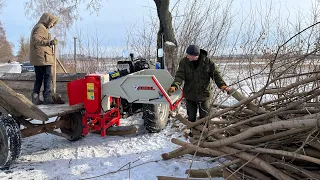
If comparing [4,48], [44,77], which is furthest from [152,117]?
[4,48]

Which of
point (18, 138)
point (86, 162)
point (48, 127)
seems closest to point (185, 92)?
point (86, 162)

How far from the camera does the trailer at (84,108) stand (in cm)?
396

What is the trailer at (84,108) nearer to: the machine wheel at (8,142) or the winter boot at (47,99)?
the machine wheel at (8,142)

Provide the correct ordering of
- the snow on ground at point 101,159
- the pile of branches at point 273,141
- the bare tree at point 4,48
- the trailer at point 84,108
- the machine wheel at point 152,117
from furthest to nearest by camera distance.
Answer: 1. the bare tree at point 4,48
2. the machine wheel at point 152,117
3. the trailer at point 84,108
4. the snow on ground at point 101,159
5. the pile of branches at point 273,141

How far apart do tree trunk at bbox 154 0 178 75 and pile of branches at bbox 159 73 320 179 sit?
4.44m

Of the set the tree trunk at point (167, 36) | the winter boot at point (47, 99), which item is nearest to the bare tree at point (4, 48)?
the tree trunk at point (167, 36)

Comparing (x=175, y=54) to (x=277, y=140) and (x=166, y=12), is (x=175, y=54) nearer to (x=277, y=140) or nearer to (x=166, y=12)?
(x=166, y=12)

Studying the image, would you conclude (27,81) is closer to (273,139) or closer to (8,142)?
(8,142)

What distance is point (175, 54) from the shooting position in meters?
7.98

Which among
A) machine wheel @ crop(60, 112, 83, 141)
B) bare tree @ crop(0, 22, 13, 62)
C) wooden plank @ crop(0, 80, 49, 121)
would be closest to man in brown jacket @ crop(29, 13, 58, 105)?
machine wheel @ crop(60, 112, 83, 141)

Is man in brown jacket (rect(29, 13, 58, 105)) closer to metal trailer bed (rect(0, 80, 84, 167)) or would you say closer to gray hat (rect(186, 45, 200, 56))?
metal trailer bed (rect(0, 80, 84, 167))

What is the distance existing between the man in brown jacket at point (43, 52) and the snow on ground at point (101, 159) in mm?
818

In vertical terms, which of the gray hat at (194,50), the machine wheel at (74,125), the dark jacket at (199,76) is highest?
the gray hat at (194,50)

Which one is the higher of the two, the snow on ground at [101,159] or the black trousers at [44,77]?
the black trousers at [44,77]
